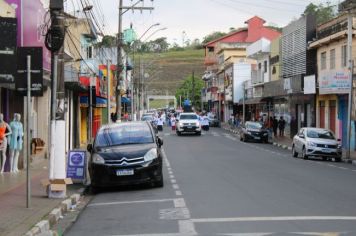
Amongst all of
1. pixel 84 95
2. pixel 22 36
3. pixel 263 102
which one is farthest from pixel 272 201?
pixel 263 102

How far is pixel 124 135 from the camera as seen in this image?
17922 mm

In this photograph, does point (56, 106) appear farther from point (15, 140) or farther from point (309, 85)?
point (309, 85)

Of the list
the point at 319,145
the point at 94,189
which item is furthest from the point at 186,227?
the point at 319,145

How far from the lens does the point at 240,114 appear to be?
87875mm

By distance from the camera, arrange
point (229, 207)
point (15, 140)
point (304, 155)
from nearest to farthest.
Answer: point (229, 207)
point (15, 140)
point (304, 155)

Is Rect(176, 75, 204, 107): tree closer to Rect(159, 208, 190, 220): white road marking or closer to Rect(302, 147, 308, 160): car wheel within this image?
Rect(302, 147, 308, 160): car wheel

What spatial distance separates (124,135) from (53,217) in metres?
6.26

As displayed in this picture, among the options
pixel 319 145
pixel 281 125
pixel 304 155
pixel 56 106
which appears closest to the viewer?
pixel 56 106

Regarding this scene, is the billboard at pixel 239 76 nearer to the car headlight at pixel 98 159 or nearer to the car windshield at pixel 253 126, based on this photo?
the car windshield at pixel 253 126

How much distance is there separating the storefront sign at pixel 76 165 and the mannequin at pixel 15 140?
11.3ft

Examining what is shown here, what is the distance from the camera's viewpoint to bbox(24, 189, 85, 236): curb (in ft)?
34.2

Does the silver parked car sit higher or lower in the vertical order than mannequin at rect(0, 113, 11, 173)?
lower

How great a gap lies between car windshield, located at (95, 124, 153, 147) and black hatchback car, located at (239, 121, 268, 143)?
31253mm

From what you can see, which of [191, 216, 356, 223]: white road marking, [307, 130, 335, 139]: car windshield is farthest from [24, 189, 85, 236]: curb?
[307, 130, 335, 139]: car windshield
